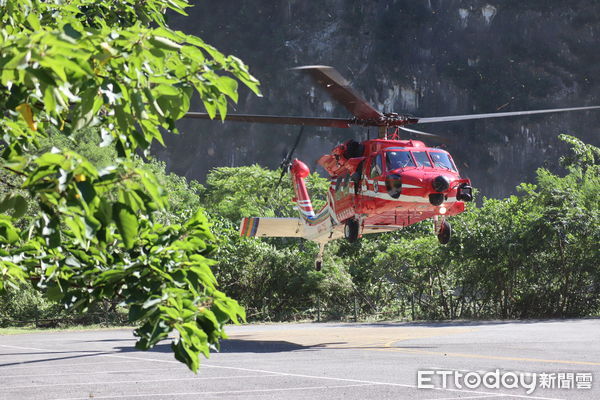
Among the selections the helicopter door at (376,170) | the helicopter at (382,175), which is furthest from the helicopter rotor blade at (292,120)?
the helicopter door at (376,170)

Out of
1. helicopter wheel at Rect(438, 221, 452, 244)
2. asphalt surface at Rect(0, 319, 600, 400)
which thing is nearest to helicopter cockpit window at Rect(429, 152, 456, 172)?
helicopter wheel at Rect(438, 221, 452, 244)

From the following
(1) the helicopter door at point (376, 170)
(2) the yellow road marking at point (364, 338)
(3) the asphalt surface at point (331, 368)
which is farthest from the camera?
(1) the helicopter door at point (376, 170)

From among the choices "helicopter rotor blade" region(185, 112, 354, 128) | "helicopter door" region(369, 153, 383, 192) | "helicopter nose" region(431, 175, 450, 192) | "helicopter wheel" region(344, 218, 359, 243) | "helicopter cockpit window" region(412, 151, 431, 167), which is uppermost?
"helicopter rotor blade" region(185, 112, 354, 128)

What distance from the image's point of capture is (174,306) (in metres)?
3.29

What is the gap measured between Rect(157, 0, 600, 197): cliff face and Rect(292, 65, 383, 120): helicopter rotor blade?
57.2 meters

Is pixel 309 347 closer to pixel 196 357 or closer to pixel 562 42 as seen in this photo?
pixel 196 357

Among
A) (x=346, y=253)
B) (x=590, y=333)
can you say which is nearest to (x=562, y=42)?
(x=346, y=253)

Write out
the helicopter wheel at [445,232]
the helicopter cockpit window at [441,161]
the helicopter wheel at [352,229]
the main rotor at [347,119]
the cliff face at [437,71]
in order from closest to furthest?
1. the main rotor at [347,119]
2. the helicopter cockpit window at [441,161]
3. the helicopter wheel at [445,232]
4. the helicopter wheel at [352,229]
5. the cliff face at [437,71]

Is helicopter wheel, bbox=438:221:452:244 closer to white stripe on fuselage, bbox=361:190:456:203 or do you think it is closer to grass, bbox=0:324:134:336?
white stripe on fuselage, bbox=361:190:456:203

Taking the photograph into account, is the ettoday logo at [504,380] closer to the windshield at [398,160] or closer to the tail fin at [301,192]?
the windshield at [398,160]

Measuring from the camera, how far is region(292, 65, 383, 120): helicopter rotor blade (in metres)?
17.4

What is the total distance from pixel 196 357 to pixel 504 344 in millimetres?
13253

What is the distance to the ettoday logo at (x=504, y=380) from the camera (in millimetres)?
9430

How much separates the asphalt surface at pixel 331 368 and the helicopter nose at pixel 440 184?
10.7 feet
